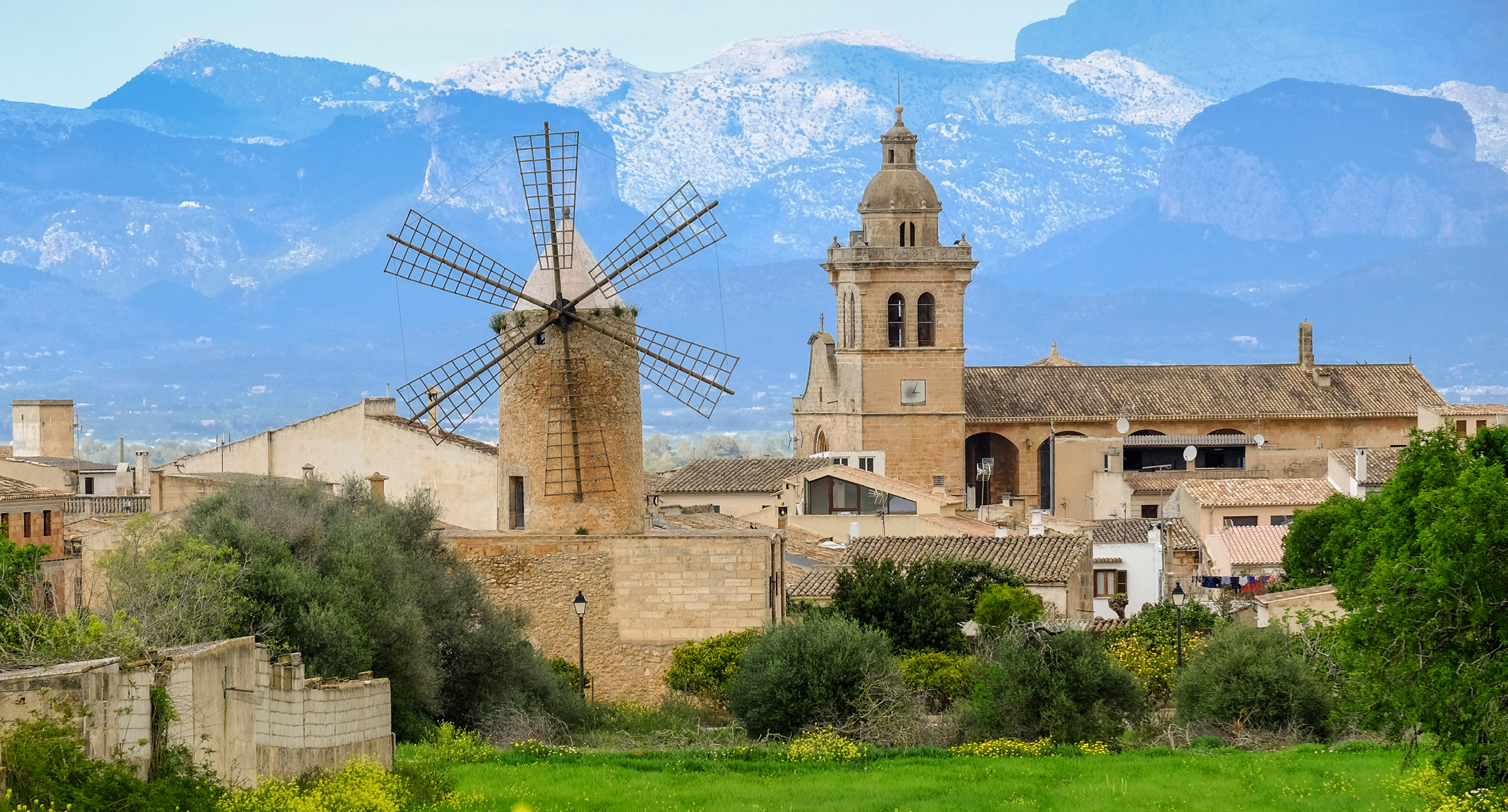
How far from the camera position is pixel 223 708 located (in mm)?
16875

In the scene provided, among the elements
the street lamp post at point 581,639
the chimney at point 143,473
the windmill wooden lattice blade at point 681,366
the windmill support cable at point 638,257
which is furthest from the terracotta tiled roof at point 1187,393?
the street lamp post at point 581,639

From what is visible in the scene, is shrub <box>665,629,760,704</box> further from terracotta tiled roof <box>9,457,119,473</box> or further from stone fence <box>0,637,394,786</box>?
terracotta tiled roof <box>9,457,119,473</box>

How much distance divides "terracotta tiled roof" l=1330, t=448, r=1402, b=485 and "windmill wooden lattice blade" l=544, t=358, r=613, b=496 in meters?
19.8

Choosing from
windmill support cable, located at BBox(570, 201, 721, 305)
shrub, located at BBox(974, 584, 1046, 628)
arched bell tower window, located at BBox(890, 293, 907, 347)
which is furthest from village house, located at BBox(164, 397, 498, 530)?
arched bell tower window, located at BBox(890, 293, 907, 347)

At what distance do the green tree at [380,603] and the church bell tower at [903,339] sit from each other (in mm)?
31995

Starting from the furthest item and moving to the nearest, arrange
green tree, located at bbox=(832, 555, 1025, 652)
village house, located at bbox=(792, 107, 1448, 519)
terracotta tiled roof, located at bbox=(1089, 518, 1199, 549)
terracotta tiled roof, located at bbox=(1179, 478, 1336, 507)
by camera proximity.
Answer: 1. village house, located at bbox=(792, 107, 1448, 519)
2. terracotta tiled roof, located at bbox=(1179, 478, 1336, 507)
3. terracotta tiled roof, located at bbox=(1089, 518, 1199, 549)
4. green tree, located at bbox=(832, 555, 1025, 652)

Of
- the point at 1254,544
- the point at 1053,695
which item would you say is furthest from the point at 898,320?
the point at 1053,695

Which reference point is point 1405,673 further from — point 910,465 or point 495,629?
point 910,465

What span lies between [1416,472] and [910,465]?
39058mm

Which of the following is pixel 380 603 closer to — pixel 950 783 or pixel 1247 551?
pixel 950 783

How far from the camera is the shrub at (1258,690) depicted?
2403 centimetres

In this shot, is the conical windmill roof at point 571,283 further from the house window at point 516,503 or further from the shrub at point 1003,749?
the shrub at point 1003,749

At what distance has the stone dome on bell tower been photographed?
59.3m

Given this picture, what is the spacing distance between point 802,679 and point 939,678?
3.35m
